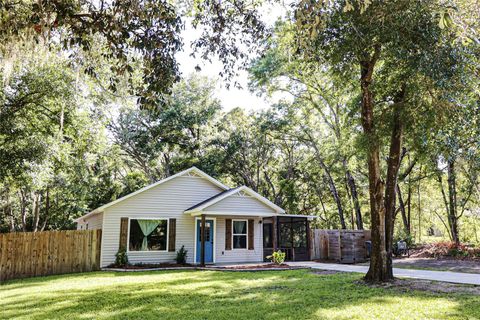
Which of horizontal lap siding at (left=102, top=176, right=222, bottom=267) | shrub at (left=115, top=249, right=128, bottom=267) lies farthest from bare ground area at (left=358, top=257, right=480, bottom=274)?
shrub at (left=115, top=249, right=128, bottom=267)

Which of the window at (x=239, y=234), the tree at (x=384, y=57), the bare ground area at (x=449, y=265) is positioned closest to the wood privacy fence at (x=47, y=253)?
the window at (x=239, y=234)

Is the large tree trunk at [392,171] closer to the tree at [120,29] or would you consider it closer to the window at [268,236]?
the tree at [120,29]

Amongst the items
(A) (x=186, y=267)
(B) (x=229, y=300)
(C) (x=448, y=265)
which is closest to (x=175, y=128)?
(A) (x=186, y=267)

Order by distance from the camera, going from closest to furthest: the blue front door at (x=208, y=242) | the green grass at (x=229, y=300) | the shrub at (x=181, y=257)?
the green grass at (x=229, y=300) → the shrub at (x=181, y=257) → the blue front door at (x=208, y=242)

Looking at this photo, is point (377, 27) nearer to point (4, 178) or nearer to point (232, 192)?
point (232, 192)

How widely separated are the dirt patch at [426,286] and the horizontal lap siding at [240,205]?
7338mm

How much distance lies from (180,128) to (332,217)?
1583 centimetres

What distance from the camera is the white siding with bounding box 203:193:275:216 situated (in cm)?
1493

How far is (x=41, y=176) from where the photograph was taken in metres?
12.3

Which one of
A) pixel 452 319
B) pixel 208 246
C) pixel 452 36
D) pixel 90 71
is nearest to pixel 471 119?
pixel 452 36

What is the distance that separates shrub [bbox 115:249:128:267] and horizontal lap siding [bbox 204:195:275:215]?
366 cm

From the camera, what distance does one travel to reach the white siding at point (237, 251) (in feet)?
51.6

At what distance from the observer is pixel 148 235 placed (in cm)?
1469

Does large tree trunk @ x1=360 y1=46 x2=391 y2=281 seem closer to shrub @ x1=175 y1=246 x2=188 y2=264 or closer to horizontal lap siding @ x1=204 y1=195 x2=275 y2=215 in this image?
horizontal lap siding @ x1=204 y1=195 x2=275 y2=215
